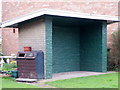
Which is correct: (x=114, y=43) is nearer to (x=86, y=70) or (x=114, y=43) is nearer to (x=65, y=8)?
(x=86, y=70)

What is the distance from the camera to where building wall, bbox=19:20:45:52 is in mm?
9438

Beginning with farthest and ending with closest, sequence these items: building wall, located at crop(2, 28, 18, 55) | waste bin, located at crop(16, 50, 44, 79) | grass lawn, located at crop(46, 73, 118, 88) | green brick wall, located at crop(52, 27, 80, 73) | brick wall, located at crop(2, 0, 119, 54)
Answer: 1. building wall, located at crop(2, 28, 18, 55)
2. brick wall, located at crop(2, 0, 119, 54)
3. green brick wall, located at crop(52, 27, 80, 73)
4. waste bin, located at crop(16, 50, 44, 79)
5. grass lawn, located at crop(46, 73, 118, 88)

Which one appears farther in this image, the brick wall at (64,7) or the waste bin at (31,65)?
the brick wall at (64,7)

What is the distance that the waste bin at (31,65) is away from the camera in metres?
9.00

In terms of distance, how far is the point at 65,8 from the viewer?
15102 millimetres

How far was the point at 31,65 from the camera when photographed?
9.05 metres

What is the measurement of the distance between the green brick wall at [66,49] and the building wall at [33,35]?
1959 millimetres

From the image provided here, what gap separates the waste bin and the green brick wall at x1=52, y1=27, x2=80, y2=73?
266 centimetres

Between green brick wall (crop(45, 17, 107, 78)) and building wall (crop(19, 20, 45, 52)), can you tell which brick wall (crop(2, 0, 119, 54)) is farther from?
building wall (crop(19, 20, 45, 52))

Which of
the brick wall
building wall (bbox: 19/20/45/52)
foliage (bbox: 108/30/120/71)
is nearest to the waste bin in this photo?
building wall (bbox: 19/20/45/52)

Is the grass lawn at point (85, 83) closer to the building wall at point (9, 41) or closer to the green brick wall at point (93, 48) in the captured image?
the green brick wall at point (93, 48)

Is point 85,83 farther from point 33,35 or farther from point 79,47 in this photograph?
point 79,47

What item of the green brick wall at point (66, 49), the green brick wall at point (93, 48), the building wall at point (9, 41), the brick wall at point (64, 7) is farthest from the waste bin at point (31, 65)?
the building wall at point (9, 41)

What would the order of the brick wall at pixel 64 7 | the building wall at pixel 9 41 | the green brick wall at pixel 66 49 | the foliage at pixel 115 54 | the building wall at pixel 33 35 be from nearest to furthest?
the building wall at pixel 33 35 < the green brick wall at pixel 66 49 < the foliage at pixel 115 54 < the brick wall at pixel 64 7 < the building wall at pixel 9 41
